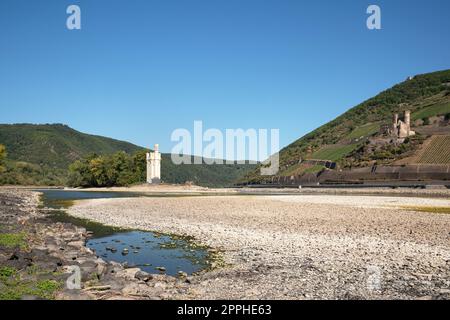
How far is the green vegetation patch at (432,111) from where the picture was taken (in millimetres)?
147012

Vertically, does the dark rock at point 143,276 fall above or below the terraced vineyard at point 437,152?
below

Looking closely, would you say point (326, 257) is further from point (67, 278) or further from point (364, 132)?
point (364, 132)

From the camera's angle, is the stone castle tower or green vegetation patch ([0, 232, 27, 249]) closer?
green vegetation patch ([0, 232, 27, 249])

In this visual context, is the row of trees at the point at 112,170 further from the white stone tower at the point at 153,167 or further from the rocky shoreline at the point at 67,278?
the rocky shoreline at the point at 67,278

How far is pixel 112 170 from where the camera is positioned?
127 m

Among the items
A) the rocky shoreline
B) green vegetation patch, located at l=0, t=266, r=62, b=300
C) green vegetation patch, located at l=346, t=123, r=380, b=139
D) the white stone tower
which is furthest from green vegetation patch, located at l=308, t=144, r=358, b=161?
green vegetation patch, located at l=0, t=266, r=62, b=300

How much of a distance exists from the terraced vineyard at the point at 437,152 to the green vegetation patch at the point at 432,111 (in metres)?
35.5

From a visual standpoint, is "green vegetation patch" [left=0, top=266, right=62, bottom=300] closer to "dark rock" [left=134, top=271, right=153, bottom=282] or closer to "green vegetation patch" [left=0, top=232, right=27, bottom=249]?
"dark rock" [left=134, top=271, right=153, bottom=282]

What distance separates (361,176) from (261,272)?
105017mm

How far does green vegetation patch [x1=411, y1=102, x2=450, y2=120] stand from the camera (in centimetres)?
14701

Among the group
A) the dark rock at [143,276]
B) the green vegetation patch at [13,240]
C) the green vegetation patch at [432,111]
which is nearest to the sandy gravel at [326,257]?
the dark rock at [143,276]

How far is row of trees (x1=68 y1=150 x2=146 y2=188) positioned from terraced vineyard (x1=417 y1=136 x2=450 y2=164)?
87.5 metres

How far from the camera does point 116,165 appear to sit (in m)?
128
